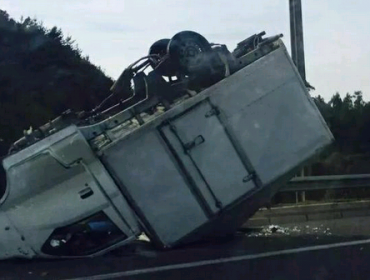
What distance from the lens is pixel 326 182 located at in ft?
48.0

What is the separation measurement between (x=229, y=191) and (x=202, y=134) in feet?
2.33

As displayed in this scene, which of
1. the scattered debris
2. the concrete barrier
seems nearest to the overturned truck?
the scattered debris

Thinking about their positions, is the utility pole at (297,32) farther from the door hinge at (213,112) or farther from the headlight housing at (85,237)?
the headlight housing at (85,237)

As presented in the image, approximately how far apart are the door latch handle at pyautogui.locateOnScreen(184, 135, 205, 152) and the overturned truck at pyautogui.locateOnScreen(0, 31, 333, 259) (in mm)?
13

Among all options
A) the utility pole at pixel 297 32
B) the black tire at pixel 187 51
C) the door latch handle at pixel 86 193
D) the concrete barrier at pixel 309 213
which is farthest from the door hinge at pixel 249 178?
the utility pole at pixel 297 32

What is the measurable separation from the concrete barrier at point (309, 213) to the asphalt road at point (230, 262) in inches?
80.7

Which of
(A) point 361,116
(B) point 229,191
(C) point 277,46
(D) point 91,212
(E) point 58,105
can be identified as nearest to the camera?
(D) point 91,212

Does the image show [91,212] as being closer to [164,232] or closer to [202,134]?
[164,232]

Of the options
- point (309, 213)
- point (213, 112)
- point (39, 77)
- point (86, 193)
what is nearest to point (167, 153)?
point (213, 112)

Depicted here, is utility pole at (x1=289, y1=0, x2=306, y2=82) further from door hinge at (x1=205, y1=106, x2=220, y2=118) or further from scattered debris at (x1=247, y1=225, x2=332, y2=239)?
door hinge at (x1=205, y1=106, x2=220, y2=118)

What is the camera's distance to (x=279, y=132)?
9.99 meters

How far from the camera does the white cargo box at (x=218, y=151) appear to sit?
920 cm

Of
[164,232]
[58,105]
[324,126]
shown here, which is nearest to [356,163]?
[58,105]

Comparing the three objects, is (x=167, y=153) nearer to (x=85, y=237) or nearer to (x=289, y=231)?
(x=85, y=237)
